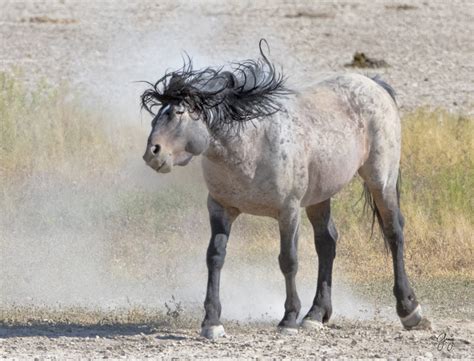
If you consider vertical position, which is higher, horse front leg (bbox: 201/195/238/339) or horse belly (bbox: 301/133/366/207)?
horse belly (bbox: 301/133/366/207)

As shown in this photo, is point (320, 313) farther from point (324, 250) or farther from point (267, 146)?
point (267, 146)

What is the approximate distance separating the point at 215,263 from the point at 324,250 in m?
1.33

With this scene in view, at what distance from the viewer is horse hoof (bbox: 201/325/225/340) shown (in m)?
8.66

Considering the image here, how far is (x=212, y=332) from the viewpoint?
28.4 ft

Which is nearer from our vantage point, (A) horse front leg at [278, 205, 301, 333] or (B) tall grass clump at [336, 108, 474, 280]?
(A) horse front leg at [278, 205, 301, 333]

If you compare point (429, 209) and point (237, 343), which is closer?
point (237, 343)

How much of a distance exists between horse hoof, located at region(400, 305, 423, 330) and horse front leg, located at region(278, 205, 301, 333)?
99cm

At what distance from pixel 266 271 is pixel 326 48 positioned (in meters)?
10.3

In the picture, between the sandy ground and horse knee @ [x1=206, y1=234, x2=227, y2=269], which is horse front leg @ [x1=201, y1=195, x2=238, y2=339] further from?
the sandy ground

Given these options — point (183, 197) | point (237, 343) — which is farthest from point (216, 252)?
point (183, 197)

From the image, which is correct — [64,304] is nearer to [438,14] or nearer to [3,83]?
[3,83]

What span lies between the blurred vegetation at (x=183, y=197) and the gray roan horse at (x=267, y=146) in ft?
5.37

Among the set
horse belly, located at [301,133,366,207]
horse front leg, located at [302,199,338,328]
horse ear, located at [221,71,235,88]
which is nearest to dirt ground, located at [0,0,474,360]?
horse front leg, located at [302,199,338,328]

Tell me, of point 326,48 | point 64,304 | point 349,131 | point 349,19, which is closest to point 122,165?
point 64,304
